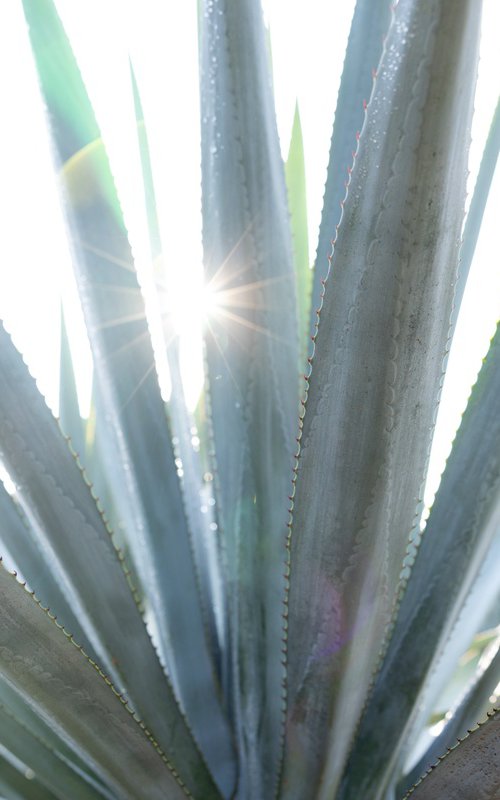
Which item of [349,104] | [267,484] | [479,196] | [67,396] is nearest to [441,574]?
[267,484]

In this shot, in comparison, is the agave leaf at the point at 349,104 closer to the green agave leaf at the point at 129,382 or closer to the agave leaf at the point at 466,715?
the green agave leaf at the point at 129,382

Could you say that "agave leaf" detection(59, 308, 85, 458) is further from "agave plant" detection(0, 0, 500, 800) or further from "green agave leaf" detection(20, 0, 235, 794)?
"green agave leaf" detection(20, 0, 235, 794)

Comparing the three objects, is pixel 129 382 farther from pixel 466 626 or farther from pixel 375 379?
pixel 466 626

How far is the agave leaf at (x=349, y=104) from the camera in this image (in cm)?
118

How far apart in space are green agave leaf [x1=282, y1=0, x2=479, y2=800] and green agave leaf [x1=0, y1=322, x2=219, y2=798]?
19 centimetres

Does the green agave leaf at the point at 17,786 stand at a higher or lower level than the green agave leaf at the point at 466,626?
higher

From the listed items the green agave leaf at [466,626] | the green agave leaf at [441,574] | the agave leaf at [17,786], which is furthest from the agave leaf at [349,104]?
the agave leaf at [17,786]

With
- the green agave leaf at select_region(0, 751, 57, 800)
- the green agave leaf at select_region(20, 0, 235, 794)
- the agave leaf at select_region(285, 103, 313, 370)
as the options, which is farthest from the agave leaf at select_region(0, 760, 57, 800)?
the agave leaf at select_region(285, 103, 313, 370)

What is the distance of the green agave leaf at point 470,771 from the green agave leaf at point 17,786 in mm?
449

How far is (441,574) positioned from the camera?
1003 millimetres

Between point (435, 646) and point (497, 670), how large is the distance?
0.26 feet

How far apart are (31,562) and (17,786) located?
0.28m

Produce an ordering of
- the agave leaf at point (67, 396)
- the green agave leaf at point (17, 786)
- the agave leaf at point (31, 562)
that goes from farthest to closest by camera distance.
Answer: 1. the agave leaf at point (67, 396)
2. the agave leaf at point (31, 562)
3. the green agave leaf at point (17, 786)

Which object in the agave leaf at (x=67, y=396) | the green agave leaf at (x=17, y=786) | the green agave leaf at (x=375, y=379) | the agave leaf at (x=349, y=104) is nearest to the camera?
the green agave leaf at (x=375, y=379)
